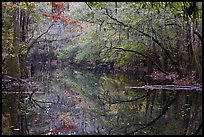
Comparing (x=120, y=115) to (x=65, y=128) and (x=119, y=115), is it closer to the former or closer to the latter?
(x=119, y=115)

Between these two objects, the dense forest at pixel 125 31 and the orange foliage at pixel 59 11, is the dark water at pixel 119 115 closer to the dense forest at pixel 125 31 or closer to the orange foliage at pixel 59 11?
the dense forest at pixel 125 31

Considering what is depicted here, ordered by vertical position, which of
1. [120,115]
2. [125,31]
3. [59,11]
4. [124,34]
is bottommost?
[120,115]

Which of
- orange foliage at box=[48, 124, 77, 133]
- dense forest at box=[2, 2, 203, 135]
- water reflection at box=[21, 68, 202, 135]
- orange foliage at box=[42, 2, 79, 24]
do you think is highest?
orange foliage at box=[42, 2, 79, 24]

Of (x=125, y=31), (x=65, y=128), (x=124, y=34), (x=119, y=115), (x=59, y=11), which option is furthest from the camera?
(x=124, y=34)

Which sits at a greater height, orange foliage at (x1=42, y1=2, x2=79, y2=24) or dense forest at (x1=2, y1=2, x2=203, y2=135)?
orange foliage at (x1=42, y1=2, x2=79, y2=24)

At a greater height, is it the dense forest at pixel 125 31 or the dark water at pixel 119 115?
the dense forest at pixel 125 31

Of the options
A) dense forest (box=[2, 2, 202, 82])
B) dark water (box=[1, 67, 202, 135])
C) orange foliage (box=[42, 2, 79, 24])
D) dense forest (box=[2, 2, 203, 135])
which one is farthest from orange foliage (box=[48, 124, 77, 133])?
orange foliage (box=[42, 2, 79, 24])

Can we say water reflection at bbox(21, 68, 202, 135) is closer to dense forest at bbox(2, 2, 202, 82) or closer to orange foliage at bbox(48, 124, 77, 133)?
orange foliage at bbox(48, 124, 77, 133)

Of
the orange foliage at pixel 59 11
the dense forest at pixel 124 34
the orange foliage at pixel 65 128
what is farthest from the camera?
the orange foliage at pixel 59 11

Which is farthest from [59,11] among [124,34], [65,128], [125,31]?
[65,128]

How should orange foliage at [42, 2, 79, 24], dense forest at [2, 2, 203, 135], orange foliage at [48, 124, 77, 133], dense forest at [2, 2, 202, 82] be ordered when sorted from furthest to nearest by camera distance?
1. orange foliage at [42, 2, 79, 24]
2. dense forest at [2, 2, 202, 82]
3. dense forest at [2, 2, 203, 135]
4. orange foliage at [48, 124, 77, 133]

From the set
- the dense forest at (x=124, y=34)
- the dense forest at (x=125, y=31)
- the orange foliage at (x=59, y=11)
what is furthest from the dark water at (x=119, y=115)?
the orange foliage at (x=59, y=11)

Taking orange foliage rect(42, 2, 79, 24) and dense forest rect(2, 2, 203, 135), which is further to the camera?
orange foliage rect(42, 2, 79, 24)

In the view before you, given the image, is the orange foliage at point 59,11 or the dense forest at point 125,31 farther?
the orange foliage at point 59,11
